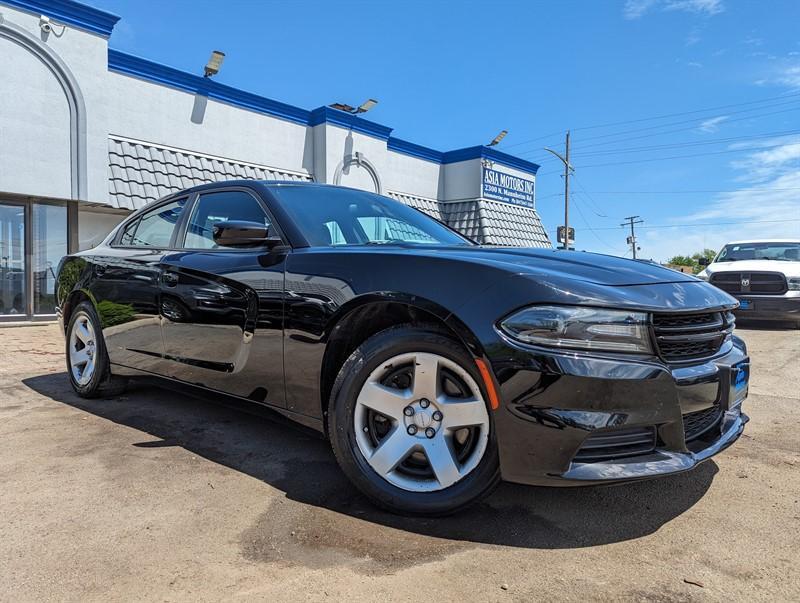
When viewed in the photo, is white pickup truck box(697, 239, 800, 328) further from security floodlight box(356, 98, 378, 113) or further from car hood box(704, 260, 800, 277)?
security floodlight box(356, 98, 378, 113)

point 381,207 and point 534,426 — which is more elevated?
point 381,207

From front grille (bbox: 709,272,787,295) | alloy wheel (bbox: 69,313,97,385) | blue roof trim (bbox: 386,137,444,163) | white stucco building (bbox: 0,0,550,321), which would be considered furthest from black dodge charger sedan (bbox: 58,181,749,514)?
blue roof trim (bbox: 386,137,444,163)

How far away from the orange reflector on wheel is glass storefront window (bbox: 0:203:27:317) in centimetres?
1055

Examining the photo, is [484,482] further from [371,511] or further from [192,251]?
[192,251]

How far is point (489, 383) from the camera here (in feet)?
6.68

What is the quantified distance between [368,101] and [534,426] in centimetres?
1386

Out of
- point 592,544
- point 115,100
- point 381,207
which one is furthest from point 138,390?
point 115,100

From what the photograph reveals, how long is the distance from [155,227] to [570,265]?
2.99 metres

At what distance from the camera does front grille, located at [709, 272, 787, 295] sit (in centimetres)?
950

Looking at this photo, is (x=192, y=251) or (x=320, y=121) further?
(x=320, y=121)

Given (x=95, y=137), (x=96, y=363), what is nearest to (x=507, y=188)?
(x=95, y=137)

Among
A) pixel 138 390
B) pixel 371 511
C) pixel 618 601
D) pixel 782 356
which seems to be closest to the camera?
pixel 618 601

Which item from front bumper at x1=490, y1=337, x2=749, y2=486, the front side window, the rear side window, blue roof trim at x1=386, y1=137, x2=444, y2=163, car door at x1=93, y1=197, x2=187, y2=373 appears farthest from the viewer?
blue roof trim at x1=386, y1=137, x2=444, y2=163

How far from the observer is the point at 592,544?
2057 mm
